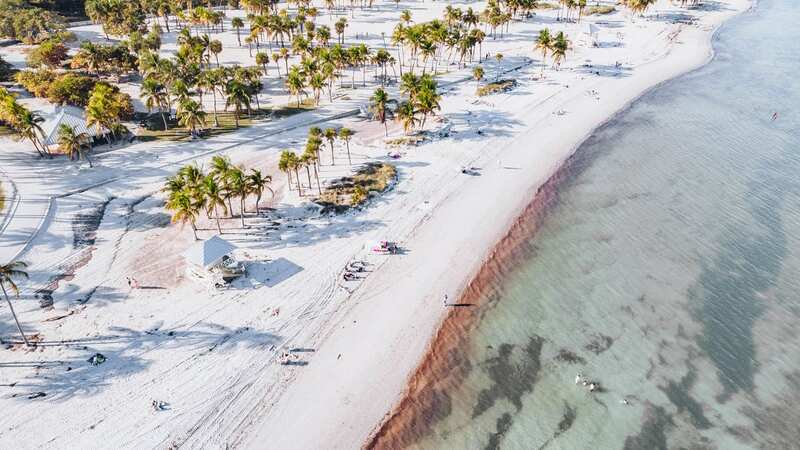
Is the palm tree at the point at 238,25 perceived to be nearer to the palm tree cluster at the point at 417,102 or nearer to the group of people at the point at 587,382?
the palm tree cluster at the point at 417,102

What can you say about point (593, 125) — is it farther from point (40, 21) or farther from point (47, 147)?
point (40, 21)

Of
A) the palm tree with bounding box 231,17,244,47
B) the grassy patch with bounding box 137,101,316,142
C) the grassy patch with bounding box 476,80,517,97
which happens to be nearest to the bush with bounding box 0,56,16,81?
the grassy patch with bounding box 137,101,316,142

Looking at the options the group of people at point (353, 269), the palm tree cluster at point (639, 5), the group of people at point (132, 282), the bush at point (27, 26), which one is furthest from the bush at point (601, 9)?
the group of people at point (132, 282)

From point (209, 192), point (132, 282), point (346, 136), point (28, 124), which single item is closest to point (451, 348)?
point (209, 192)

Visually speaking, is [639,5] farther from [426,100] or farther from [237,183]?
[237,183]

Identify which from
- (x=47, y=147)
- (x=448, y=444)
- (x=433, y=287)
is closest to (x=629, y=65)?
(x=433, y=287)

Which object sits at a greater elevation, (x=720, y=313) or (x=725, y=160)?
(x=725, y=160)
